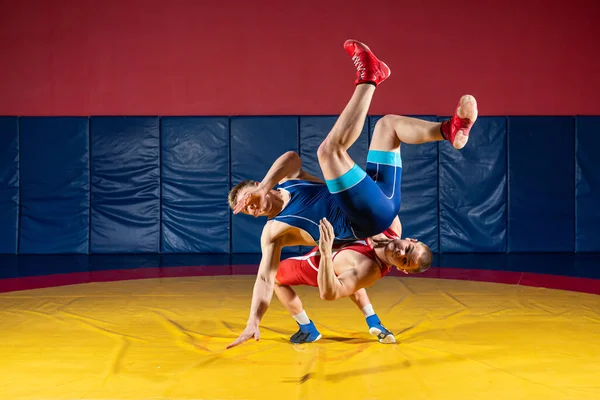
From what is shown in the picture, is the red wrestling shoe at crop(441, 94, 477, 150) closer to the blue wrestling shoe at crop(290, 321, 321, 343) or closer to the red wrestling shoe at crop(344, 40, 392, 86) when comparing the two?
the red wrestling shoe at crop(344, 40, 392, 86)

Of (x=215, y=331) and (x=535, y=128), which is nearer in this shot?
(x=215, y=331)

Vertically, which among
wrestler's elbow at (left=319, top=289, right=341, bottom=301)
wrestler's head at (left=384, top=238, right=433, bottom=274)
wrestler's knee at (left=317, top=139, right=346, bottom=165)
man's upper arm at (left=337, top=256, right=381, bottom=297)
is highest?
wrestler's knee at (left=317, top=139, right=346, bottom=165)

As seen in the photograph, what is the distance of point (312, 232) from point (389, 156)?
2.02ft

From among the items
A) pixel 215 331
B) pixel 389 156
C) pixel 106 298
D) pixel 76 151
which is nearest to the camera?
pixel 389 156

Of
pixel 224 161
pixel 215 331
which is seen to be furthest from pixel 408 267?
pixel 224 161

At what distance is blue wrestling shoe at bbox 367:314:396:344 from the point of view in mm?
3703

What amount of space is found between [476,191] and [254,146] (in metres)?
2.84

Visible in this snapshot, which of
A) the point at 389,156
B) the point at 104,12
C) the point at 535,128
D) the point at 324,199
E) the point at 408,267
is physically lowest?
the point at 408,267

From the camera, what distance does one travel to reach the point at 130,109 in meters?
8.59

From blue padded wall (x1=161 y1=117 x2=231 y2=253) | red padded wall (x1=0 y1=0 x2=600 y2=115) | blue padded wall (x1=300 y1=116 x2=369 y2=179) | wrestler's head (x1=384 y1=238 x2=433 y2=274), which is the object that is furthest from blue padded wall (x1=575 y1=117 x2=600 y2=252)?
wrestler's head (x1=384 y1=238 x2=433 y2=274)

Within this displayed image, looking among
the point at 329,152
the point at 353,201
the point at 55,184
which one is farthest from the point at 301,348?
the point at 55,184

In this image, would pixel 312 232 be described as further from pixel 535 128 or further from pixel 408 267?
pixel 535 128

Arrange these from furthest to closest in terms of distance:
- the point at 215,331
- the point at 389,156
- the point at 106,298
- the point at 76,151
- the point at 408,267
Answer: the point at 76,151, the point at 106,298, the point at 215,331, the point at 389,156, the point at 408,267

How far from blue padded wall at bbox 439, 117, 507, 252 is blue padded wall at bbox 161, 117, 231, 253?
276cm
